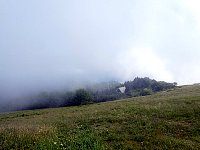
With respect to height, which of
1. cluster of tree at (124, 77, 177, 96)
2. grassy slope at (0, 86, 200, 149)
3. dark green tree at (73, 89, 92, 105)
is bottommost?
grassy slope at (0, 86, 200, 149)

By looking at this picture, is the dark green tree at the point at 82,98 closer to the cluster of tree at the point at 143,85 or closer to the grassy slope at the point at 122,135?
the cluster of tree at the point at 143,85

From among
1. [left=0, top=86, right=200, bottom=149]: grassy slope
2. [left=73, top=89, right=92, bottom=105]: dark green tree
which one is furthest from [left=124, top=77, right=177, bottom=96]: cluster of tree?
A: [left=0, top=86, right=200, bottom=149]: grassy slope

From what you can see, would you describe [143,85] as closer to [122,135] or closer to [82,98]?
[82,98]

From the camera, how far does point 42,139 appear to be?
16750 millimetres

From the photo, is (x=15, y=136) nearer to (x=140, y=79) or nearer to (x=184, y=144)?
(x=184, y=144)

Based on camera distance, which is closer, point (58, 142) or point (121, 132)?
point (58, 142)

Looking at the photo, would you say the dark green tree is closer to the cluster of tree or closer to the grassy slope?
the cluster of tree

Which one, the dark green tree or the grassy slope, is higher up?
the dark green tree

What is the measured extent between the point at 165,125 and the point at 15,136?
360 inches

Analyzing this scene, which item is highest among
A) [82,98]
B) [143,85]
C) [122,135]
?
[143,85]

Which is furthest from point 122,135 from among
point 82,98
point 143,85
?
point 143,85

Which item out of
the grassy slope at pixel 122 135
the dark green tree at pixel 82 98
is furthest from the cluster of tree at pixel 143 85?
the grassy slope at pixel 122 135

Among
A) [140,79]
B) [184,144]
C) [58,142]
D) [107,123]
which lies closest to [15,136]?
[58,142]

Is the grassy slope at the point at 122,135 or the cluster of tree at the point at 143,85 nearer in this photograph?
the grassy slope at the point at 122,135
